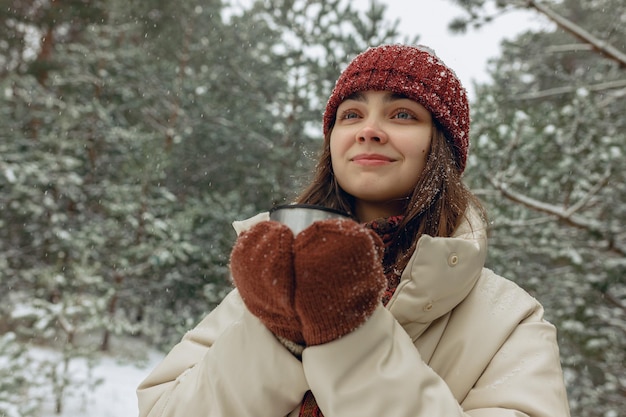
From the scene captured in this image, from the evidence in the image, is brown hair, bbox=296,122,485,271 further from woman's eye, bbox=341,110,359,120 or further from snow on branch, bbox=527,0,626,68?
snow on branch, bbox=527,0,626,68

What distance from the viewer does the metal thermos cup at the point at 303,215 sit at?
32.9 inches

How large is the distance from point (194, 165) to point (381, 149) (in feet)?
27.1

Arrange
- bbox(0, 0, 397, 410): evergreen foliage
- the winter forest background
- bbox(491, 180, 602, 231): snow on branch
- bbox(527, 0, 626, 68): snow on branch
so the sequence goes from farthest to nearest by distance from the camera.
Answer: bbox(0, 0, 397, 410): evergreen foliage, the winter forest background, bbox(491, 180, 602, 231): snow on branch, bbox(527, 0, 626, 68): snow on branch

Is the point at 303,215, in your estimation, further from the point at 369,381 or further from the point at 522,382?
the point at 522,382

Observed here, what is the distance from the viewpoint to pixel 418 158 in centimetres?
121

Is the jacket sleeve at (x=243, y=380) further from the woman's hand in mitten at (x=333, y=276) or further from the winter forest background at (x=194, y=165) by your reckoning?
the winter forest background at (x=194, y=165)

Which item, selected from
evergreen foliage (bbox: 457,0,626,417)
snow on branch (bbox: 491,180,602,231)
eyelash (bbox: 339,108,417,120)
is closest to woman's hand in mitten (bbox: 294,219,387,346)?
eyelash (bbox: 339,108,417,120)

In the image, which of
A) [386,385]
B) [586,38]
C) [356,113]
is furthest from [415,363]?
[586,38]

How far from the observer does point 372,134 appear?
1168 mm

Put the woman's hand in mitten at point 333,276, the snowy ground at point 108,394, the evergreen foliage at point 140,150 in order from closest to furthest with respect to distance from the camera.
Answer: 1. the woman's hand in mitten at point 333,276
2. the snowy ground at point 108,394
3. the evergreen foliage at point 140,150

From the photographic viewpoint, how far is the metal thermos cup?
83cm

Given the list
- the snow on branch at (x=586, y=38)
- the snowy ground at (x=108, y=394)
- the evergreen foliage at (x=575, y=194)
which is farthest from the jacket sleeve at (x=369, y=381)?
the snowy ground at (x=108, y=394)

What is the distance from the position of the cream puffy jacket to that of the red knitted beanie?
0.33 metres

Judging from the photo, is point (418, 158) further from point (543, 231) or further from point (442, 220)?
point (543, 231)
